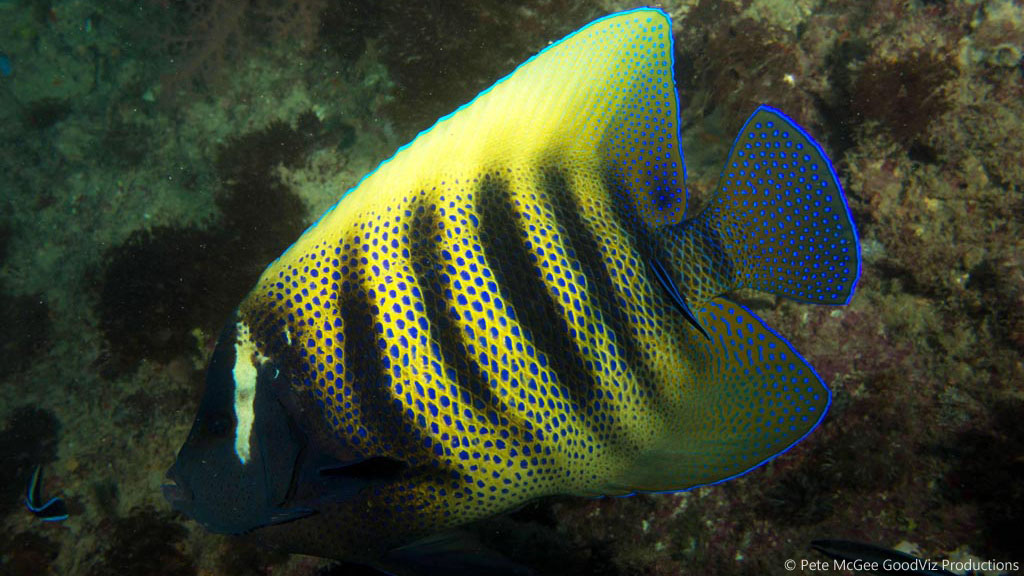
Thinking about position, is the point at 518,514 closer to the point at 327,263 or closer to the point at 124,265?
the point at 327,263

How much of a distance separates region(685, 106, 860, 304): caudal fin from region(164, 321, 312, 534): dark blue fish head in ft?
4.48

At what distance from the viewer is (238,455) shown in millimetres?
1245

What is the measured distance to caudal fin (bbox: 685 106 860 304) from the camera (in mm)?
1346

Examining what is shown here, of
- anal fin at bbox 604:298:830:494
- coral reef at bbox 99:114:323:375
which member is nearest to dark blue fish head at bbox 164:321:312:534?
anal fin at bbox 604:298:830:494

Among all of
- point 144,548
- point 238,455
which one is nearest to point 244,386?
point 238,455

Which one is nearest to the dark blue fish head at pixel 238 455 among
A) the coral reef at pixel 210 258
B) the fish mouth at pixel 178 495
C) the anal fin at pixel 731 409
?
the fish mouth at pixel 178 495

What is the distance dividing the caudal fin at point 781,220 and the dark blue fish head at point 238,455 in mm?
1365

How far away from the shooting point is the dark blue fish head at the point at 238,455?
1.23 meters

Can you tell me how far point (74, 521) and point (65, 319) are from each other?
1.42m

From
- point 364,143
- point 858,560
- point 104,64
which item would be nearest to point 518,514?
point 858,560

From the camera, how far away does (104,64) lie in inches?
167

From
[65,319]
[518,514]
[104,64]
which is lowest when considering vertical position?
[518,514]

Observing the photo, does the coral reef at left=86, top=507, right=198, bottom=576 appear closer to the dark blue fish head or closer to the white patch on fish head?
the dark blue fish head

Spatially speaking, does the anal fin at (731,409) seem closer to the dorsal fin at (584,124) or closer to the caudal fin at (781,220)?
the caudal fin at (781,220)
